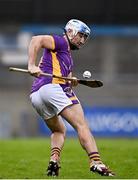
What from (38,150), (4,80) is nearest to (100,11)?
(4,80)

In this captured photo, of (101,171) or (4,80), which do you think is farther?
(4,80)

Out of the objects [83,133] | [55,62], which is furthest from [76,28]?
[83,133]

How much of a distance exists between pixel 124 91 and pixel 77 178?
2503 centimetres

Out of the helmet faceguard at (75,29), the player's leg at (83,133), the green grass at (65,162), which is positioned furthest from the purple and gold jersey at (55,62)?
the green grass at (65,162)

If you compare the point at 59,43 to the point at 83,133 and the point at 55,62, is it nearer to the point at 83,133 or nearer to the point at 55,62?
the point at 55,62

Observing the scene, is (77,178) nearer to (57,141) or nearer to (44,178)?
(44,178)

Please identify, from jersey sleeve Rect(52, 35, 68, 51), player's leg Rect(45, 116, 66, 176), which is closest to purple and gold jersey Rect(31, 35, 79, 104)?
jersey sleeve Rect(52, 35, 68, 51)

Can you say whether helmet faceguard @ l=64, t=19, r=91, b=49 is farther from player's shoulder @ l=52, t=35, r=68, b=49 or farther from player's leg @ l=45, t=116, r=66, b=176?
player's leg @ l=45, t=116, r=66, b=176

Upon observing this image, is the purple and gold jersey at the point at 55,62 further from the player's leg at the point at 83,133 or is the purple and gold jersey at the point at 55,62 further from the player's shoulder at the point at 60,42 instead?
the player's leg at the point at 83,133

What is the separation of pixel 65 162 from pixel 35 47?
352 centimetres

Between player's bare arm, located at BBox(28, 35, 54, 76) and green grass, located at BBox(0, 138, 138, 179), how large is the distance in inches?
56.7

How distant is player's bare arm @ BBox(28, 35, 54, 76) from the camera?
11609 mm

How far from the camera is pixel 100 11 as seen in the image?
1352 inches

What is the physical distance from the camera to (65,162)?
14664mm
